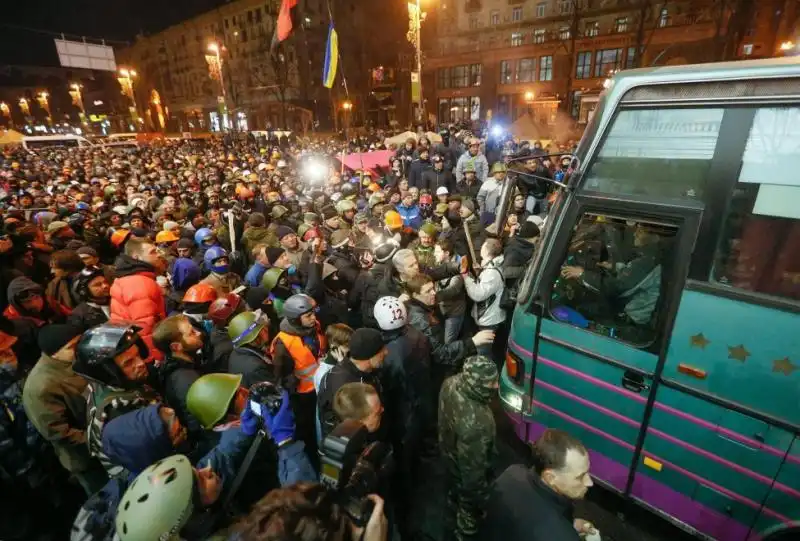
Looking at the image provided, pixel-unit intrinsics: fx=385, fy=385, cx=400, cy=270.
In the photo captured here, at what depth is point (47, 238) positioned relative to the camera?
25.3 ft

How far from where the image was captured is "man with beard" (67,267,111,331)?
15.2 feet

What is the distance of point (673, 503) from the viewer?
9.72ft

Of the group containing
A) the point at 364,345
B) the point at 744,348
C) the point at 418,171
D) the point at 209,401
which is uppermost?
the point at 418,171

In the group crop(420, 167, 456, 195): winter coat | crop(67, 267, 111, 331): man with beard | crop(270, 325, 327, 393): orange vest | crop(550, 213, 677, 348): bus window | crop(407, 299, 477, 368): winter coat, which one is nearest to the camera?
crop(550, 213, 677, 348): bus window

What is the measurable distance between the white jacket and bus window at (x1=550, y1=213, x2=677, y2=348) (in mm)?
964

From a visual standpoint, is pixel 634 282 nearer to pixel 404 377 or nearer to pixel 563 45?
pixel 404 377

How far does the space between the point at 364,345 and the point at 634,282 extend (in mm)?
2530

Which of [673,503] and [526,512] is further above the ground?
[526,512]

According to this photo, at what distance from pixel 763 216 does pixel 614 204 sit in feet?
2.78

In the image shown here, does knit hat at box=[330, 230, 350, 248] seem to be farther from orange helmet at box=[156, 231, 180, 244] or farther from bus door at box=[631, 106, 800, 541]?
bus door at box=[631, 106, 800, 541]

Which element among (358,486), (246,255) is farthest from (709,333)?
(246,255)

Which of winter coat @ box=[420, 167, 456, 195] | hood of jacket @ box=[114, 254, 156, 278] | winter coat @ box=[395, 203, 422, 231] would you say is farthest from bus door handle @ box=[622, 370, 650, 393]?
winter coat @ box=[420, 167, 456, 195]

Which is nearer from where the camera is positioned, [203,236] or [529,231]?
[529,231]

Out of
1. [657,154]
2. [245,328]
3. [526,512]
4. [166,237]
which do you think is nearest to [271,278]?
[245,328]
